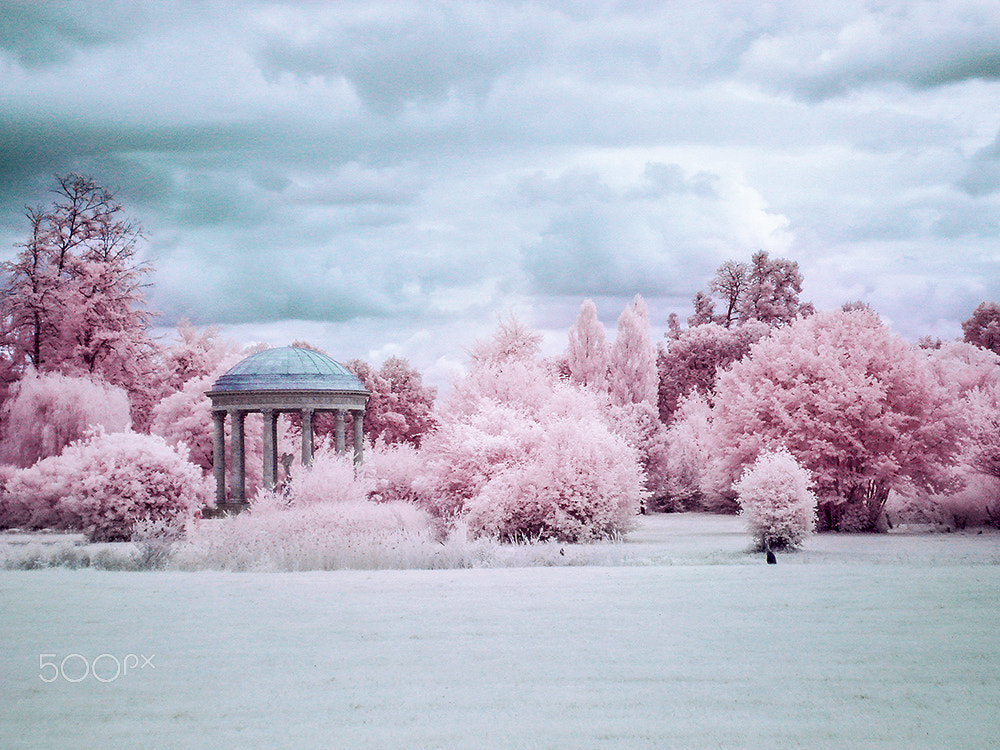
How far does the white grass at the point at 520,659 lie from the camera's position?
6.62 meters

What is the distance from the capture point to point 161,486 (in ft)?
74.5

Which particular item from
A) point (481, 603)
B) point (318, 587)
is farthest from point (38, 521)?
point (481, 603)

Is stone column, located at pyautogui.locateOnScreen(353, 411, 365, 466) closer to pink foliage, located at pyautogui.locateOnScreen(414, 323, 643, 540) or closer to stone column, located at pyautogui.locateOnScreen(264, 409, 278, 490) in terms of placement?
stone column, located at pyautogui.locateOnScreen(264, 409, 278, 490)

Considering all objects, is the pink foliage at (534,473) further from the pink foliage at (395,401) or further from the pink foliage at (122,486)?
the pink foliage at (395,401)

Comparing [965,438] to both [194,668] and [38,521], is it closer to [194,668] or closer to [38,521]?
[194,668]

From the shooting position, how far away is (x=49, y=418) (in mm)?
31375

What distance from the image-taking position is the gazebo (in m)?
30.1

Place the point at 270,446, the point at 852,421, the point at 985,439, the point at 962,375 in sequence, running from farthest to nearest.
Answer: the point at 962,375, the point at 270,446, the point at 852,421, the point at 985,439

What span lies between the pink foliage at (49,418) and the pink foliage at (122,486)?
26.7ft

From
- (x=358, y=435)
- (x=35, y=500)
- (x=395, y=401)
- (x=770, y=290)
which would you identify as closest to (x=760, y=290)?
(x=770, y=290)

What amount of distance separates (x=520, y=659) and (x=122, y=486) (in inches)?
659

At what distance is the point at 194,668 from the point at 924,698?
625cm

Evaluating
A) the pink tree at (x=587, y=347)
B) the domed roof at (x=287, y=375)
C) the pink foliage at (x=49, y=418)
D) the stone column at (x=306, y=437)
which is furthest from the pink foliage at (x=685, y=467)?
the pink foliage at (x=49, y=418)

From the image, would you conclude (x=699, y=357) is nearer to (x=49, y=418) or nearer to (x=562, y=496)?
(x=562, y=496)
